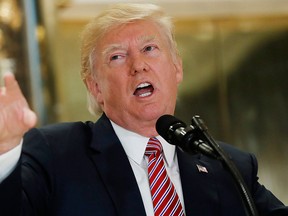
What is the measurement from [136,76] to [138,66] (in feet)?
0.11

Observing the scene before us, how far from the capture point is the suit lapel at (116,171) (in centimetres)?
203

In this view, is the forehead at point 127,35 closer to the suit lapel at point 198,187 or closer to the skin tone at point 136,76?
the skin tone at point 136,76

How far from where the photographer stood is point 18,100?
1549 millimetres

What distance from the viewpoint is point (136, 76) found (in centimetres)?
220

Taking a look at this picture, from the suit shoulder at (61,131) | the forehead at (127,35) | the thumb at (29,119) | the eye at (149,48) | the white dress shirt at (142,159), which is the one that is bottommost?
the white dress shirt at (142,159)

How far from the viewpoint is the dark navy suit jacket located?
2002mm

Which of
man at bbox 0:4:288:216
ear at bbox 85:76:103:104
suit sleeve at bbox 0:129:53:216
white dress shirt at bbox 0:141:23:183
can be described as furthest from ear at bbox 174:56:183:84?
white dress shirt at bbox 0:141:23:183

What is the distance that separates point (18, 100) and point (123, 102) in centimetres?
72

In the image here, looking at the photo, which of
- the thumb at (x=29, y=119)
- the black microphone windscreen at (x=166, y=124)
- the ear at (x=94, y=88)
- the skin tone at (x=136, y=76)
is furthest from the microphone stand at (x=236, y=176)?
the ear at (x=94, y=88)

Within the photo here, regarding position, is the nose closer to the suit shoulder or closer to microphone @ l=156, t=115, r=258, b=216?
the suit shoulder

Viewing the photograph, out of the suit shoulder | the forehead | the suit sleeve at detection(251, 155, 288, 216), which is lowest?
the suit sleeve at detection(251, 155, 288, 216)

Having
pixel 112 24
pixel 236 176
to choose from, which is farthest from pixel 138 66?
pixel 236 176

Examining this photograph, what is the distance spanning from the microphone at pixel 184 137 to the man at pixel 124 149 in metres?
0.36

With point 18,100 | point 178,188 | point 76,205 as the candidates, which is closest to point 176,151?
point 178,188
